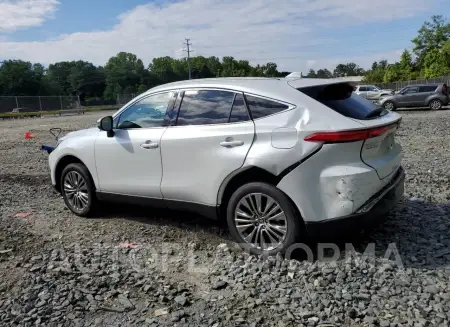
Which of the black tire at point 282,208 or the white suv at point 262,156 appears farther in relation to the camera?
the black tire at point 282,208

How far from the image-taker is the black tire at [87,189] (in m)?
5.54

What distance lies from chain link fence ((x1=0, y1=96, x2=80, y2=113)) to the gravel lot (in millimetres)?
51928

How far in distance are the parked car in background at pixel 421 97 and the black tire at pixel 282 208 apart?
21.7 metres

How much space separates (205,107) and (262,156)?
0.98m

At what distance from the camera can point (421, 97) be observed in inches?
972

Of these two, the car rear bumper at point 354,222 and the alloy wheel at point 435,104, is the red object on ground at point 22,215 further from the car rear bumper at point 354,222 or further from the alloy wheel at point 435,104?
the alloy wheel at point 435,104

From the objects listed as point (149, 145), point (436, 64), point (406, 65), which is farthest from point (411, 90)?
point (406, 65)

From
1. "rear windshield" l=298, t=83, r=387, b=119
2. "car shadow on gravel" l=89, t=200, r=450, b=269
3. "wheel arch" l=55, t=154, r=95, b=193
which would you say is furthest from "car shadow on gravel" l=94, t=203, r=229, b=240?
"rear windshield" l=298, t=83, r=387, b=119

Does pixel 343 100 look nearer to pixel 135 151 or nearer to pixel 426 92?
pixel 135 151

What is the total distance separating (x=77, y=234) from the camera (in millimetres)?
5066

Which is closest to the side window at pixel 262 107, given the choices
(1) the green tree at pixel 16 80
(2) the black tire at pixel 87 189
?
(2) the black tire at pixel 87 189

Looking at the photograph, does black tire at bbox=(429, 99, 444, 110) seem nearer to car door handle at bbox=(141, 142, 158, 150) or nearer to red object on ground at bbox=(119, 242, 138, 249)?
car door handle at bbox=(141, 142, 158, 150)

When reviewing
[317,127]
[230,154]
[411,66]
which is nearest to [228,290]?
[230,154]

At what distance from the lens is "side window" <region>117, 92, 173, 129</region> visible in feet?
15.9
